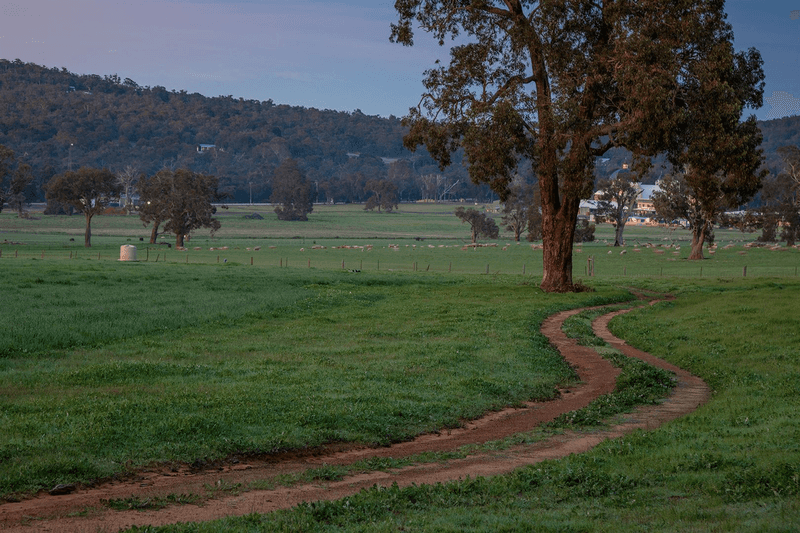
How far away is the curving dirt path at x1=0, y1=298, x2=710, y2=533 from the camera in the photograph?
377 inches

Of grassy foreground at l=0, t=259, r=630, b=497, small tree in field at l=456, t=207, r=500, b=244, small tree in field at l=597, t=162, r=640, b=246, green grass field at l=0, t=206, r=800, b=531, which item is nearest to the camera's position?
green grass field at l=0, t=206, r=800, b=531

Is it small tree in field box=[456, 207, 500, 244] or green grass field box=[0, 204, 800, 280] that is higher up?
small tree in field box=[456, 207, 500, 244]

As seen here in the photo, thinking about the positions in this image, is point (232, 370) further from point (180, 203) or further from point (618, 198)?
point (618, 198)

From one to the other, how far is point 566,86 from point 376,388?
26.6 m

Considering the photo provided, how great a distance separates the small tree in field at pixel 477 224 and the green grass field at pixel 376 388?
84489 mm

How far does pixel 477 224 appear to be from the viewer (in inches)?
5064

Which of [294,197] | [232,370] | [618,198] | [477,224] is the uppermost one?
[618,198]

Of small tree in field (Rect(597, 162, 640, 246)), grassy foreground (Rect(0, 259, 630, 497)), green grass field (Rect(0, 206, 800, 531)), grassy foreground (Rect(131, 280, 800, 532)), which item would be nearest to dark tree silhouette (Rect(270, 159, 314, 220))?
small tree in field (Rect(597, 162, 640, 246))

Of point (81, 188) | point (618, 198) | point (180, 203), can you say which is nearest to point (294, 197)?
point (81, 188)

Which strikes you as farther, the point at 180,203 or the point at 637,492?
the point at 180,203

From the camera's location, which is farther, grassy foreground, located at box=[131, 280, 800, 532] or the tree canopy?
the tree canopy

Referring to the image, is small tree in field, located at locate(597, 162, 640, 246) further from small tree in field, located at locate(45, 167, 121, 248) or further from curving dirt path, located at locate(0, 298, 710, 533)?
curving dirt path, located at locate(0, 298, 710, 533)

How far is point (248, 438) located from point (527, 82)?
108 ft

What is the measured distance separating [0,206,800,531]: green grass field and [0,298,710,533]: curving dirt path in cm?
49
